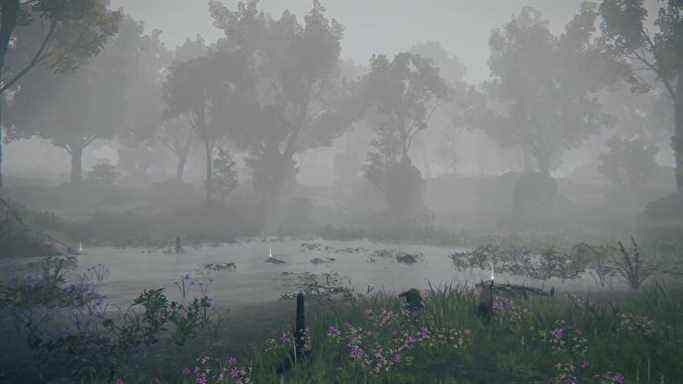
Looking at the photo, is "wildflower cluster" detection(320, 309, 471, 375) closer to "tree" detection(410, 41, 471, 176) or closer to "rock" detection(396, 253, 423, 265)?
"rock" detection(396, 253, 423, 265)

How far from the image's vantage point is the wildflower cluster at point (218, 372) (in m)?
5.50

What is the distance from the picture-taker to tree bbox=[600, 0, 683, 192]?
23.8 metres

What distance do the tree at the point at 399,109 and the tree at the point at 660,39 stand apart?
13.1m

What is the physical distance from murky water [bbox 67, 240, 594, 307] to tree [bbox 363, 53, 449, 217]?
1201cm

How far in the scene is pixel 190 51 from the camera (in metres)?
48.2

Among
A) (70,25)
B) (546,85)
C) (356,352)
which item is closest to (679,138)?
(546,85)

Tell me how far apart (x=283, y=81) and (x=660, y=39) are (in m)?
29.1

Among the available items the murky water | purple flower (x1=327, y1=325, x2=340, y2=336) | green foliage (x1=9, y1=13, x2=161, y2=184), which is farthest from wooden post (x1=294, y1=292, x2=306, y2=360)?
green foliage (x1=9, y1=13, x2=161, y2=184)

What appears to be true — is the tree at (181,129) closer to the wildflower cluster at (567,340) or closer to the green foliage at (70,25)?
the green foliage at (70,25)

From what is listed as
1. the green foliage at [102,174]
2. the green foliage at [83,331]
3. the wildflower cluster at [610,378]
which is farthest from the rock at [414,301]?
the green foliage at [102,174]

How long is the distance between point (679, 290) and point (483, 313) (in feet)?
19.0

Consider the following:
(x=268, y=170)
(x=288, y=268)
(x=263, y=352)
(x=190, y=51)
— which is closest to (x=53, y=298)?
(x=263, y=352)

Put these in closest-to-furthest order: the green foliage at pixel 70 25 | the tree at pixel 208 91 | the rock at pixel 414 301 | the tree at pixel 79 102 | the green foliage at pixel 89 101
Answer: the rock at pixel 414 301, the green foliage at pixel 70 25, the tree at pixel 79 102, the green foliage at pixel 89 101, the tree at pixel 208 91

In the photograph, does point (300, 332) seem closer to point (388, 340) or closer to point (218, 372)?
point (218, 372)
